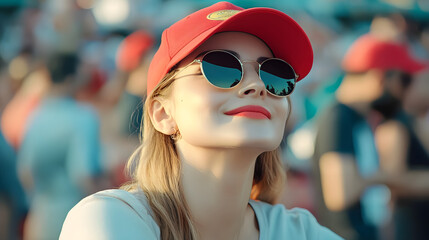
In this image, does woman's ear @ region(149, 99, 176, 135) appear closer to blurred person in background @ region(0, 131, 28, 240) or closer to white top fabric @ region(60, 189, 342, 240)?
white top fabric @ region(60, 189, 342, 240)

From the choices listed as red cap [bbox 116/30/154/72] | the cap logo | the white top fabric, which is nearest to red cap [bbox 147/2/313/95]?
the cap logo

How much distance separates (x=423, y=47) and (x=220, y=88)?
705 centimetres

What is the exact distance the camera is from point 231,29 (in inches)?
77.7

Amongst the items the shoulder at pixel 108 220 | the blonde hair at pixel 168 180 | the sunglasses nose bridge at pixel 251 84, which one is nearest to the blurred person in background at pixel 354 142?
the blonde hair at pixel 168 180

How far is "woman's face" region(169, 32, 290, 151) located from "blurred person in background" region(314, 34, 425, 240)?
5.54ft

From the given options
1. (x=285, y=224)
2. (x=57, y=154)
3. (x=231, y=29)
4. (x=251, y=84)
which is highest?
(x=231, y=29)

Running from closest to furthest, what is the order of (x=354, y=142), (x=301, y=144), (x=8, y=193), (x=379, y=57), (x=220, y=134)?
(x=220, y=134) < (x=354, y=142) < (x=379, y=57) < (x=8, y=193) < (x=301, y=144)

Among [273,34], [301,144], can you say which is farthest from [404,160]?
[273,34]

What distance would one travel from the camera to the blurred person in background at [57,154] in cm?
411

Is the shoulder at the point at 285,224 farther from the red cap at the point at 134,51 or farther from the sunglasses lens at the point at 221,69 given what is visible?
the red cap at the point at 134,51

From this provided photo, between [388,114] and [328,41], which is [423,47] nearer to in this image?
[328,41]

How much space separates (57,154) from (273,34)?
2517 mm

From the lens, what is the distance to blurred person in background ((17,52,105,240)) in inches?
162

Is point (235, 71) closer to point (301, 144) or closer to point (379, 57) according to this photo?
point (379, 57)
